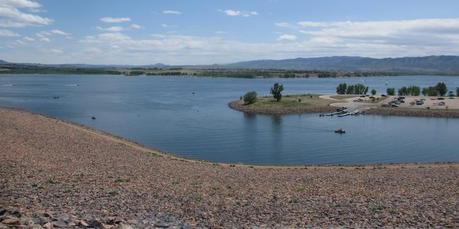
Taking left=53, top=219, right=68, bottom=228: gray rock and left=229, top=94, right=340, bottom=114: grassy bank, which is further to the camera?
left=229, top=94, right=340, bottom=114: grassy bank

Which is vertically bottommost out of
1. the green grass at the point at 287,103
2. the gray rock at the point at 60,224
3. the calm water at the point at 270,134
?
the calm water at the point at 270,134

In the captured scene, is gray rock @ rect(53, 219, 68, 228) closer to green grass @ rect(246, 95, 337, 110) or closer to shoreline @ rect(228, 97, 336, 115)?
shoreline @ rect(228, 97, 336, 115)

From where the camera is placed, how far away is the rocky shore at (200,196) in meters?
12.8

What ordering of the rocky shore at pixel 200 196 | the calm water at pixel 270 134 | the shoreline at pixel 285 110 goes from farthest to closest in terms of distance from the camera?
the shoreline at pixel 285 110, the calm water at pixel 270 134, the rocky shore at pixel 200 196

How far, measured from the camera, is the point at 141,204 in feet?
48.1

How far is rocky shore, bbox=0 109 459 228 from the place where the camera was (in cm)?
1279

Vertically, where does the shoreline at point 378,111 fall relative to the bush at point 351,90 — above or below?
below

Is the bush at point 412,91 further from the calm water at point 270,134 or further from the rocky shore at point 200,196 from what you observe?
the rocky shore at point 200,196

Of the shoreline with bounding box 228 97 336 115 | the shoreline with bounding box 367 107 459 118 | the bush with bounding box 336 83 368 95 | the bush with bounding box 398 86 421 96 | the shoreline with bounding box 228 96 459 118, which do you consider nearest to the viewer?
the shoreline with bounding box 367 107 459 118

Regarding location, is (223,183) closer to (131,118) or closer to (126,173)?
(126,173)

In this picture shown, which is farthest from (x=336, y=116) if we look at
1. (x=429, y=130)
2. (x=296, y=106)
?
(x=429, y=130)

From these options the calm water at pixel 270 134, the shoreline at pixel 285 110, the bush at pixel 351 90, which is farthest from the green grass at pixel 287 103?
the bush at pixel 351 90

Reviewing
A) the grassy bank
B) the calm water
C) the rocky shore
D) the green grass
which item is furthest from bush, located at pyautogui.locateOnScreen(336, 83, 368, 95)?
the rocky shore

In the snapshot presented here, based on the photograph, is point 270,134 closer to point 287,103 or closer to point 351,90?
point 287,103
